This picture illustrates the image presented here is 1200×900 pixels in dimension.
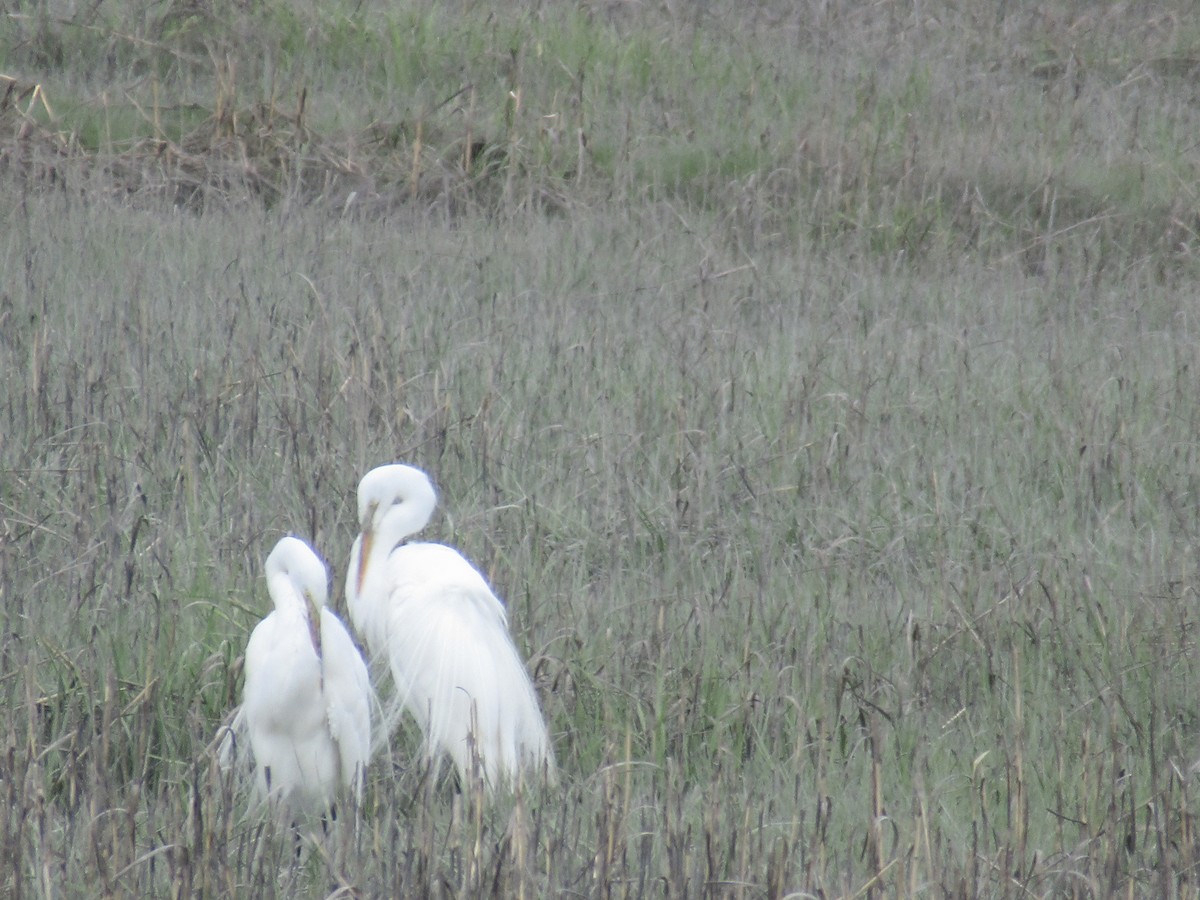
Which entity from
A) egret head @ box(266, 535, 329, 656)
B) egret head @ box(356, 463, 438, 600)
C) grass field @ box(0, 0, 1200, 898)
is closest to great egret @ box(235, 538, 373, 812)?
egret head @ box(266, 535, 329, 656)

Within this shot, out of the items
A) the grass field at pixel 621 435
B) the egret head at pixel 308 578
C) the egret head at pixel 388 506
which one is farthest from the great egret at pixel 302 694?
the egret head at pixel 388 506

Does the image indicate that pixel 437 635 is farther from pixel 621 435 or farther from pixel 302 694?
pixel 621 435

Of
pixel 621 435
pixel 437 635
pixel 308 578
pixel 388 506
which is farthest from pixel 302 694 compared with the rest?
pixel 621 435

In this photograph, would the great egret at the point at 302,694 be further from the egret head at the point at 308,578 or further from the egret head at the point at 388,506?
the egret head at the point at 388,506

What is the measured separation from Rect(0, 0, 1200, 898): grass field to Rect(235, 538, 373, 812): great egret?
0.40ft

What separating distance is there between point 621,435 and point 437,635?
1180 millimetres

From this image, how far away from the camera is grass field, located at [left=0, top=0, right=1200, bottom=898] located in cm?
227

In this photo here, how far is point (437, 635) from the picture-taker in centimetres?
300

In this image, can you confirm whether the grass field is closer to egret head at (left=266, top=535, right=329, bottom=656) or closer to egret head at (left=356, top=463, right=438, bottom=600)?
egret head at (left=356, top=463, right=438, bottom=600)

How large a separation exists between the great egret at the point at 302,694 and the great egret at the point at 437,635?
0.17 m

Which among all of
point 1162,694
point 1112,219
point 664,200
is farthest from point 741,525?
point 1112,219

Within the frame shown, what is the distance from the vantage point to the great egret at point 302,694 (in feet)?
8.51

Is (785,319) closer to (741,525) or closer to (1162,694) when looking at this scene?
(741,525)

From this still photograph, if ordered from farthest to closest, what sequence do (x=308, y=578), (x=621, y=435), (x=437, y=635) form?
(x=621, y=435)
(x=437, y=635)
(x=308, y=578)
